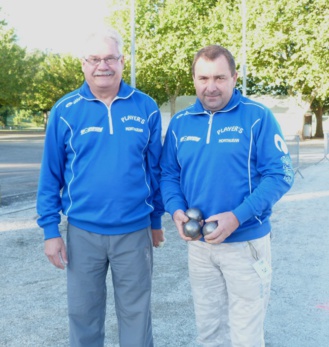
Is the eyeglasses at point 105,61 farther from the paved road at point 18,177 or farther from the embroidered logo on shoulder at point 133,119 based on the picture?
the paved road at point 18,177

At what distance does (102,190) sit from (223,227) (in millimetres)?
702

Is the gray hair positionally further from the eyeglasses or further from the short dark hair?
the short dark hair

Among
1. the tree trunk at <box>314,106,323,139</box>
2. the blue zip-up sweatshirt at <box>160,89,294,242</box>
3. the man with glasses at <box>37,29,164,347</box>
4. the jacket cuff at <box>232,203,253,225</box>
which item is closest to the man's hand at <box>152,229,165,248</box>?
the man with glasses at <box>37,29,164,347</box>

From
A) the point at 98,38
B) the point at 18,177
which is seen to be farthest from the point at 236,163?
the point at 18,177

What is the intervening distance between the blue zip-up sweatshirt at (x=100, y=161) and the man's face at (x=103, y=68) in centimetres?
8

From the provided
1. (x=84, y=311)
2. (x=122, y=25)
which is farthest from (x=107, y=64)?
(x=122, y=25)

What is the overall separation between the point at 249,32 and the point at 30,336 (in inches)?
1301

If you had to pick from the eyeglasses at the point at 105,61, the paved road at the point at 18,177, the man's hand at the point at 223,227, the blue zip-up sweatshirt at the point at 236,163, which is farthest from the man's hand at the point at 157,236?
the paved road at the point at 18,177

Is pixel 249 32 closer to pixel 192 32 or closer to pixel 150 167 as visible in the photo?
pixel 192 32

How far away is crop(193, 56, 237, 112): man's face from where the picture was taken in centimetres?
284

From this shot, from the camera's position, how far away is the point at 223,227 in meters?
2.76

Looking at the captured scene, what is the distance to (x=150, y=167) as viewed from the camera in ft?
10.2

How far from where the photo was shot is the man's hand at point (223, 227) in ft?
9.06

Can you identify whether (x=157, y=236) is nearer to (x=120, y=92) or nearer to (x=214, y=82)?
(x=120, y=92)
